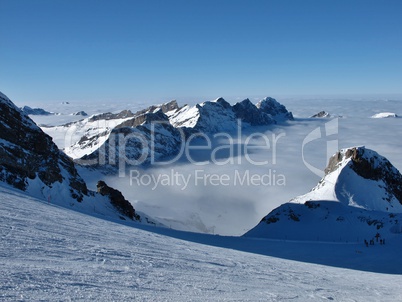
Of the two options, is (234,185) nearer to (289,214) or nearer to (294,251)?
(289,214)

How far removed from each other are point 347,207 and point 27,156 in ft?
176

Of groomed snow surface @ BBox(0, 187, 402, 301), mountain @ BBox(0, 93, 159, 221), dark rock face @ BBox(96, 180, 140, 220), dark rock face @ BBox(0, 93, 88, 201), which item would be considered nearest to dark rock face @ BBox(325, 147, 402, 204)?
dark rock face @ BBox(96, 180, 140, 220)

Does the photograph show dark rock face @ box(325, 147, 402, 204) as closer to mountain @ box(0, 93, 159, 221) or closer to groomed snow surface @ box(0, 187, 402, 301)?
A: mountain @ box(0, 93, 159, 221)

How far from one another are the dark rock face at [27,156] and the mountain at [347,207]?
3333 centimetres

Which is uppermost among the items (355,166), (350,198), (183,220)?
(355,166)

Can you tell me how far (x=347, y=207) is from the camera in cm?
5784

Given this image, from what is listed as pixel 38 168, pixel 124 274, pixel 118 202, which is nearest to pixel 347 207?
pixel 118 202

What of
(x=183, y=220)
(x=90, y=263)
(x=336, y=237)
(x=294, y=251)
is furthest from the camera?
(x=183, y=220)

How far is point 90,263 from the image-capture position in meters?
10.5

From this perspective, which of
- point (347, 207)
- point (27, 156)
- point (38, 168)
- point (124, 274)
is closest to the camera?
point (124, 274)

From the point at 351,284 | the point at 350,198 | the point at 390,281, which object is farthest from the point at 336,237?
the point at 351,284

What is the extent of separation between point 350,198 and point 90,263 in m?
58.7

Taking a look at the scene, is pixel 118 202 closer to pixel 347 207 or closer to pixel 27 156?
pixel 27 156

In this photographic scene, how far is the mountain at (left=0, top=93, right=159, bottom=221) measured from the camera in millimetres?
47719
